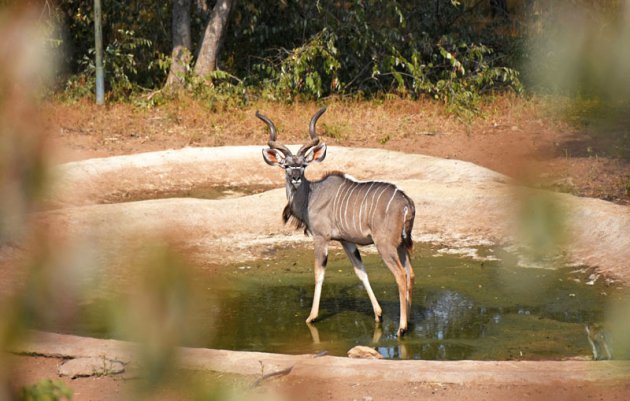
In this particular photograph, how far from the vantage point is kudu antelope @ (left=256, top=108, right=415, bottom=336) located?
6.93m

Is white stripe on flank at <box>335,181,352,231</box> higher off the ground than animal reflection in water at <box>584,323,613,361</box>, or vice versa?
white stripe on flank at <box>335,181,352,231</box>

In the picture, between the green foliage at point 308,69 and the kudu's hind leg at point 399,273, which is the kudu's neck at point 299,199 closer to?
the kudu's hind leg at point 399,273

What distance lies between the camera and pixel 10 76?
75 cm

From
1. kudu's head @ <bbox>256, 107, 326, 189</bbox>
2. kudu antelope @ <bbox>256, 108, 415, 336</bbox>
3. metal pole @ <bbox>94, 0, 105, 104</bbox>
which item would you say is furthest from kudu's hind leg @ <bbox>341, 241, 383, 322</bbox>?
metal pole @ <bbox>94, 0, 105, 104</bbox>

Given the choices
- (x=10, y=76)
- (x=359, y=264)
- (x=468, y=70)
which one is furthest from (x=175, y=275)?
(x=468, y=70)

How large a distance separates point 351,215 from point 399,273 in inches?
26.0

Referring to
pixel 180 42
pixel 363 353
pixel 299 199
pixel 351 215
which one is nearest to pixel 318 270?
pixel 351 215

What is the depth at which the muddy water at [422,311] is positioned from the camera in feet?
21.0

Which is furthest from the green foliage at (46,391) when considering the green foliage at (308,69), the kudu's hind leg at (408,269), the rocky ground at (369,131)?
the green foliage at (308,69)

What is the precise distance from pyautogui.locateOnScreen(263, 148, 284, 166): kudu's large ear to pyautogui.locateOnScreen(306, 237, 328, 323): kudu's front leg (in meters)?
0.76

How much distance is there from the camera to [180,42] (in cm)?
1697

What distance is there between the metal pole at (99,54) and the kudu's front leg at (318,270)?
9257 millimetres

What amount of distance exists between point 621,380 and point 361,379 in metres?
1.34

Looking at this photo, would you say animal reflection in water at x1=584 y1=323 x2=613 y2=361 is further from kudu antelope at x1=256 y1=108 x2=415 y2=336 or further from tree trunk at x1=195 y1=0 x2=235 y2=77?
tree trunk at x1=195 y1=0 x2=235 y2=77
